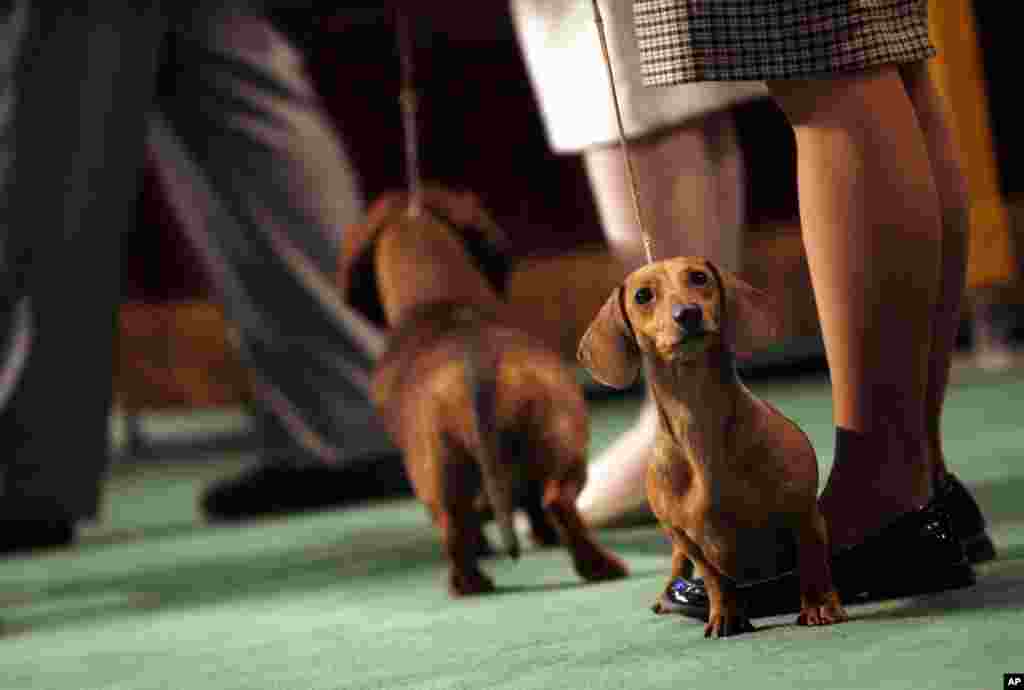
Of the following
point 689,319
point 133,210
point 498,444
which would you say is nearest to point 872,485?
point 689,319

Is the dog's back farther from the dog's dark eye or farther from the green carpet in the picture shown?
the dog's dark eye

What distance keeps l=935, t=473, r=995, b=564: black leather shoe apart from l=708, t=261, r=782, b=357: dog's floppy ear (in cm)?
35

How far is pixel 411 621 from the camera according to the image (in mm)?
1701

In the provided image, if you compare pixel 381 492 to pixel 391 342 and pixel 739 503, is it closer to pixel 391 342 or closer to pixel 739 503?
pixel 391 342

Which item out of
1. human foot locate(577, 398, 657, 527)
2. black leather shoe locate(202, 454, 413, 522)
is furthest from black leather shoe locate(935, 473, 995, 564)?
black leather shoe locate(202, 454, 413, 522)

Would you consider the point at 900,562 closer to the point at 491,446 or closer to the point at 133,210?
the point at 491,446

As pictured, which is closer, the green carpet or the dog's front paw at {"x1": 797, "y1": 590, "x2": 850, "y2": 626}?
the green carpet

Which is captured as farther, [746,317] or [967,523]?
[967,523]

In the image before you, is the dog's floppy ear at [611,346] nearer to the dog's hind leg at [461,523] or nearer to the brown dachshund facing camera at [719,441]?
the brown dachshund facing camera at [719,441]

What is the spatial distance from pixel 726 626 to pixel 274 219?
176 cm

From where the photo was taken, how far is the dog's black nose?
1.28 metres

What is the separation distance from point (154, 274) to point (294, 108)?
1.73 m

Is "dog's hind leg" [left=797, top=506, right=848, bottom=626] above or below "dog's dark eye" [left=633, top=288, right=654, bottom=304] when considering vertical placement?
below

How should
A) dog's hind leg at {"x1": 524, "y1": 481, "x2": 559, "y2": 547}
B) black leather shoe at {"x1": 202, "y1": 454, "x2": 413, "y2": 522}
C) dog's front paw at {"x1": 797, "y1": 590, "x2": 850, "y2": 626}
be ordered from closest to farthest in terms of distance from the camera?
1. dog's front paw at {"x1": 797, "y1": 590, "x2": 850, "y2": 626}
2. dog's hind leg at {"x1": 524, "y1": 481, "x2": 559, "y2": 547}
3. black leather shoe at {"x1": 202, "y1": 454, "x2": 413, "y2": 522}
